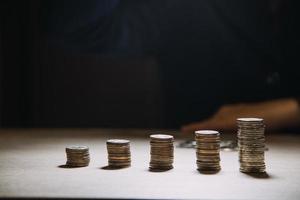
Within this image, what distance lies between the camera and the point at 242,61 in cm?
462

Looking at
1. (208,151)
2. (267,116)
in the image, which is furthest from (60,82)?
(208,151)

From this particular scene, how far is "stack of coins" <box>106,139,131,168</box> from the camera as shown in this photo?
249 cm

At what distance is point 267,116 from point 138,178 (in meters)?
2.16

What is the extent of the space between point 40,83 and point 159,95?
1.06m

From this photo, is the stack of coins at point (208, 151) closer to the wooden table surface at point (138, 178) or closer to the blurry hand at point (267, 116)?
the wooden table surface at point (138, 178)

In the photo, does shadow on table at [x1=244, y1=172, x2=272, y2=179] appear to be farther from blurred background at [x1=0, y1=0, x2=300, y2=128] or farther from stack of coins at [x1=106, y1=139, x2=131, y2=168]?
blurred background at [x1=0, y1=0, x2=300, y2=128]

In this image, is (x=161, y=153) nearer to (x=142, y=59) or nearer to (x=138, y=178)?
(x=138, y=178)

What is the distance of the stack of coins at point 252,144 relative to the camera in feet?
7.62

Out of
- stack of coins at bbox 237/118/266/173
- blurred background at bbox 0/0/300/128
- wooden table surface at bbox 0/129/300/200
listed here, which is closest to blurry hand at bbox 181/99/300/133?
blurred background at bbox 0/0/300/128

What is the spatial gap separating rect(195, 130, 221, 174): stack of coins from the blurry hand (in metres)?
1.71

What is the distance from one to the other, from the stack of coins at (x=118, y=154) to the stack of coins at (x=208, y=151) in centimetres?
34

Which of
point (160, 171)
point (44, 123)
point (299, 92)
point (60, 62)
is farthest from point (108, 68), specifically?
point (160, 171)

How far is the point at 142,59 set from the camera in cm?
470

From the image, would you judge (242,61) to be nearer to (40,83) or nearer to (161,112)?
(161,112)
